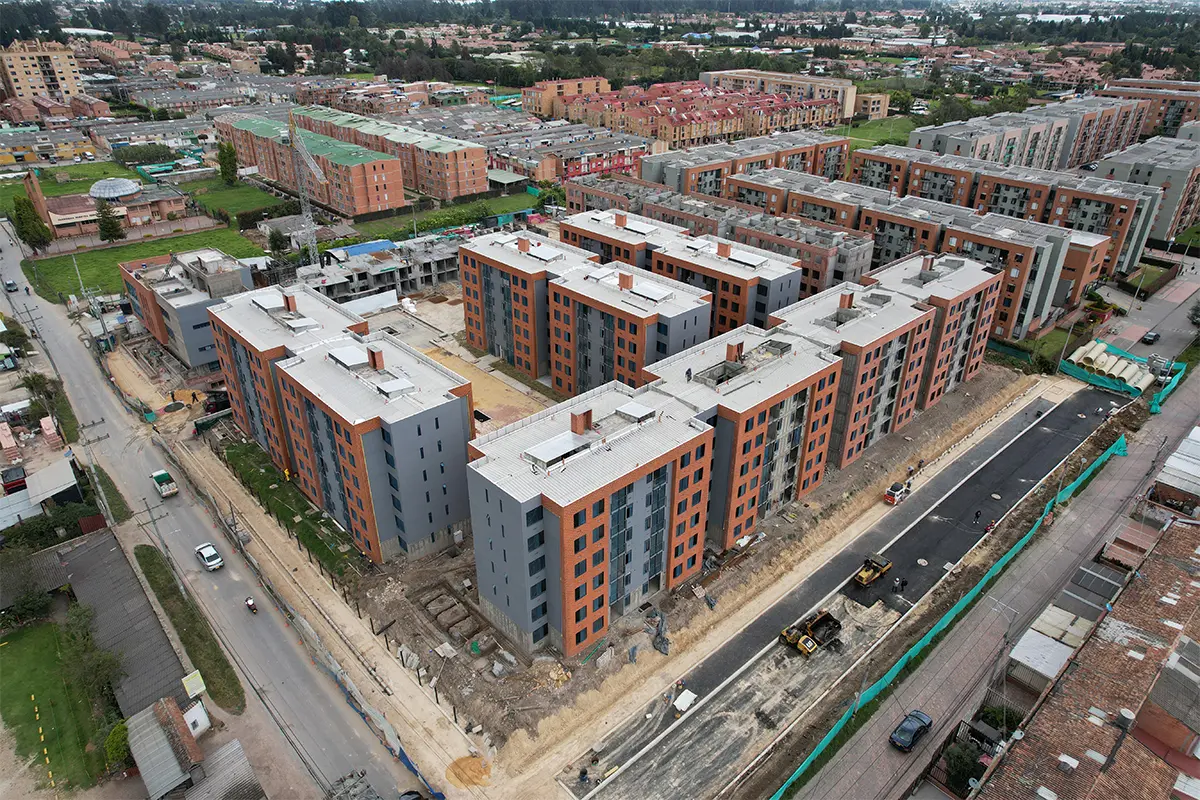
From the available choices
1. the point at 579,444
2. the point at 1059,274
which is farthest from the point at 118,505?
the point at 1059,274

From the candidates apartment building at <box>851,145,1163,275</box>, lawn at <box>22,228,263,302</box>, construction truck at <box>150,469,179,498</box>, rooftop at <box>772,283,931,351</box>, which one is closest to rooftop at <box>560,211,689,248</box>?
rooftop at <box>772,283,931,351</box>

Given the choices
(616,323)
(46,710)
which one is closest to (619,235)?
(616,323)

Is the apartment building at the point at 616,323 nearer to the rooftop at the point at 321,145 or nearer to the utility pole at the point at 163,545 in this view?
the utility pole at the point at 163,545

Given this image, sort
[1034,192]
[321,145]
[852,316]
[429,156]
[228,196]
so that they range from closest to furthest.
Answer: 1. [852,316]
2. [1034,192]
3. [429,156]
4. [321,145]
5. [228,196]

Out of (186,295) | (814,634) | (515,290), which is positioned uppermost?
(515,290)

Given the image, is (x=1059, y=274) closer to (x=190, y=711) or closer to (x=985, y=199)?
(x=985, y=199)

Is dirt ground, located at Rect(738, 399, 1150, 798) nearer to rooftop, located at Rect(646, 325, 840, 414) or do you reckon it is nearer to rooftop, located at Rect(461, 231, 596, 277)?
rooftop, located at Rect(646, 325, 840, 414)

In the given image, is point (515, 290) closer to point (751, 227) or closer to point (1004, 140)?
point (751, 227)
